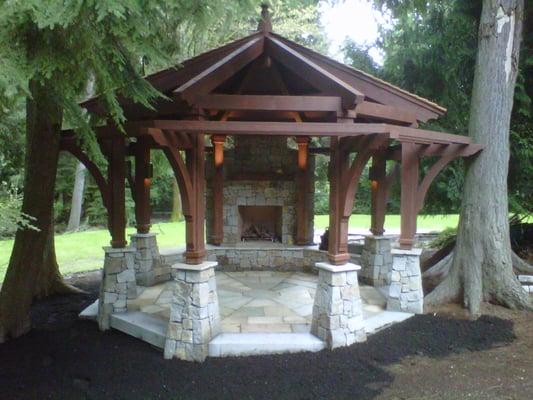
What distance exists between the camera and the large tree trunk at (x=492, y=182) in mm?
5848

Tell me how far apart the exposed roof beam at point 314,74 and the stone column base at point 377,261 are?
3055 mm

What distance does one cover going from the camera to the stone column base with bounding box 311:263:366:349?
4.71 metres

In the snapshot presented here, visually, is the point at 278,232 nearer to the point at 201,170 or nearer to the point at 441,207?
the point at 441,207

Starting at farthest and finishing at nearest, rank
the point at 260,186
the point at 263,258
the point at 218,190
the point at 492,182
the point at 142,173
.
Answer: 1. the point at 260,186
2. the point at 218,190
3. the point at 263,258
4. the point at 142,173
5. the point at 492,182

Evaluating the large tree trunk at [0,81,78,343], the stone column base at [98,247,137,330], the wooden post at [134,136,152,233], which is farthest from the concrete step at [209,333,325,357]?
the wooden post at [134,136,152,233]

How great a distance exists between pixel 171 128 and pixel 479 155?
4.26 m

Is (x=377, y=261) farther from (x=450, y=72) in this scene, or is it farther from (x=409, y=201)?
(x=450, y=72)

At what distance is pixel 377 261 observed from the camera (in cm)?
690

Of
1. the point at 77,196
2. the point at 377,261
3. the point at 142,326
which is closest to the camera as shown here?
the point at 142,326

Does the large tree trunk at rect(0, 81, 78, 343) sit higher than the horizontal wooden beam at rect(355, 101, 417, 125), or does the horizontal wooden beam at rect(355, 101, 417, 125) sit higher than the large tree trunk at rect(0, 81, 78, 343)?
the horizontal wooden beam at rect(355, 101, 417, 125)

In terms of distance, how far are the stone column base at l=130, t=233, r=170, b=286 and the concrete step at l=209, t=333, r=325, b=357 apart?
2551 mm

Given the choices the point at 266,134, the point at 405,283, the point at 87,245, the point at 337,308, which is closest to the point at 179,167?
the point at 266,134

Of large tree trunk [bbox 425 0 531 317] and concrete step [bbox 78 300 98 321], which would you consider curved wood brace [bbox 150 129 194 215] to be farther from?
large tree trunk [bbox 425 0 531 317]

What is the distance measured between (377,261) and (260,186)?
2.64 meters
